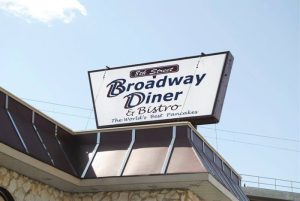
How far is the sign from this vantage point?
659 inches

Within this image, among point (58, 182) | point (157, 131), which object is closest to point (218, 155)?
point (157, 131)

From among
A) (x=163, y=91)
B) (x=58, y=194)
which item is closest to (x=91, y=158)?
(x=58, y=194)

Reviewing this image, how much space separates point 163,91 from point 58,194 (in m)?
5.74

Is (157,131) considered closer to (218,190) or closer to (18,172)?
(218,190)

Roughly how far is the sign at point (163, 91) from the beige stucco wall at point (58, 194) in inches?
156

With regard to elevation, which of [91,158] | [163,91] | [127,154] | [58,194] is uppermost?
[163,91]

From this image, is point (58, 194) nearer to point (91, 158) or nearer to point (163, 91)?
point (91, 158)

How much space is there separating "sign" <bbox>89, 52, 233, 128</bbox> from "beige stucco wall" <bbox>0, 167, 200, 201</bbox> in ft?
13.0

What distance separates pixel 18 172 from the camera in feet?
40.0

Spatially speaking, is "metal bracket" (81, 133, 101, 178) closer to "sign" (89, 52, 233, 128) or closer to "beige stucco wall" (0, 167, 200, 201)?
"beige stucco wall" (0, 167, 200, 201)

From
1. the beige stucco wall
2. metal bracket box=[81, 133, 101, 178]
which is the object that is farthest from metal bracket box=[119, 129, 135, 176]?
metal bracket box=[81, 133, 101, 178]

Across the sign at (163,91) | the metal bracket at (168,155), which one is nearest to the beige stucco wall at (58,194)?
the metal bracket at (168,155)

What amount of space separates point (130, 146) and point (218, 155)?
385 centimetres

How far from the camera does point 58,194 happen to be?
13625mm
